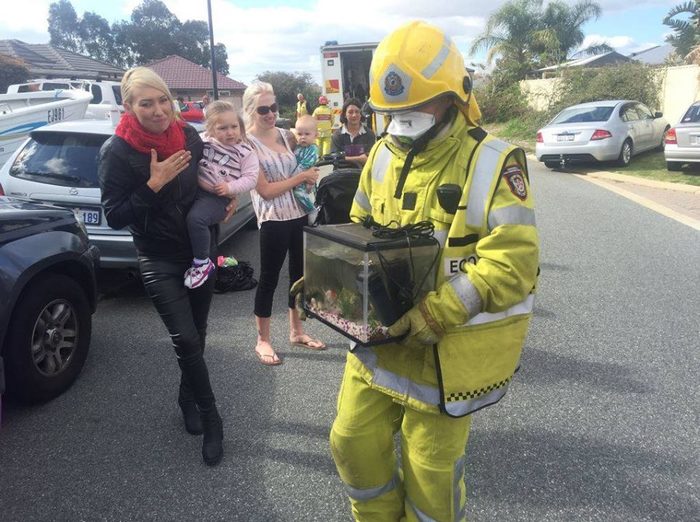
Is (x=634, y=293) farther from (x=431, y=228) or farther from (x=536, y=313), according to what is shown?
(x=431, y=228)

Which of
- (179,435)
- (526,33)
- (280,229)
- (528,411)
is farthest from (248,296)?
(526,33)

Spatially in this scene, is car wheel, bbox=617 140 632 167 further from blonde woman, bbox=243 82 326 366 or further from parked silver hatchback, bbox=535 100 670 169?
blonde woman, bbox=243 82 326 366

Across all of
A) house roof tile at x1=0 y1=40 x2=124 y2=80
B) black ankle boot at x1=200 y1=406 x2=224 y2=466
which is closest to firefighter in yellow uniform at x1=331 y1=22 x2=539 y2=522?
black ankle boot at x1=200 y1=406 x2=224 y2=466

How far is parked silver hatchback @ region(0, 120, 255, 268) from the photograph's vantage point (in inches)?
191

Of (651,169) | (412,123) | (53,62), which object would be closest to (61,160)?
(412,123)

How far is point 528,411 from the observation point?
324 cm

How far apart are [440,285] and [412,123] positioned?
521mm

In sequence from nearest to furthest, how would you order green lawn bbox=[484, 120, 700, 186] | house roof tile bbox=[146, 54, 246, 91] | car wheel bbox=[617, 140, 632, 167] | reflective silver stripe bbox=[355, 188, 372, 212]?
1. reflective silver stripe bbox=[355, 188, 372, 212]
2. green lawn bbox=[484, 120, 700, 186]
3. car wheel bbox=[617, 140, 632, 167]
4. house roof tile bbox=[146, 54, 246, 91]

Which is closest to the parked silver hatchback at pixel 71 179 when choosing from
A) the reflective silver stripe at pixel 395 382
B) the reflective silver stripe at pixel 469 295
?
the reflective silver stripe at pixel 395 382

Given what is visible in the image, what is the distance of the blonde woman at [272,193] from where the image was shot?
3.68 metres

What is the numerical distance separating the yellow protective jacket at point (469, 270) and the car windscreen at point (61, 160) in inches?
153

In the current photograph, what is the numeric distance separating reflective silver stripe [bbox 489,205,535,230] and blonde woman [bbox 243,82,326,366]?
214 centimetres

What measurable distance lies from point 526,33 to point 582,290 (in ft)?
89.1

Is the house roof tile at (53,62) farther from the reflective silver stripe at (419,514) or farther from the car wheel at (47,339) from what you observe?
the reflective silver stripe at (419,514)
